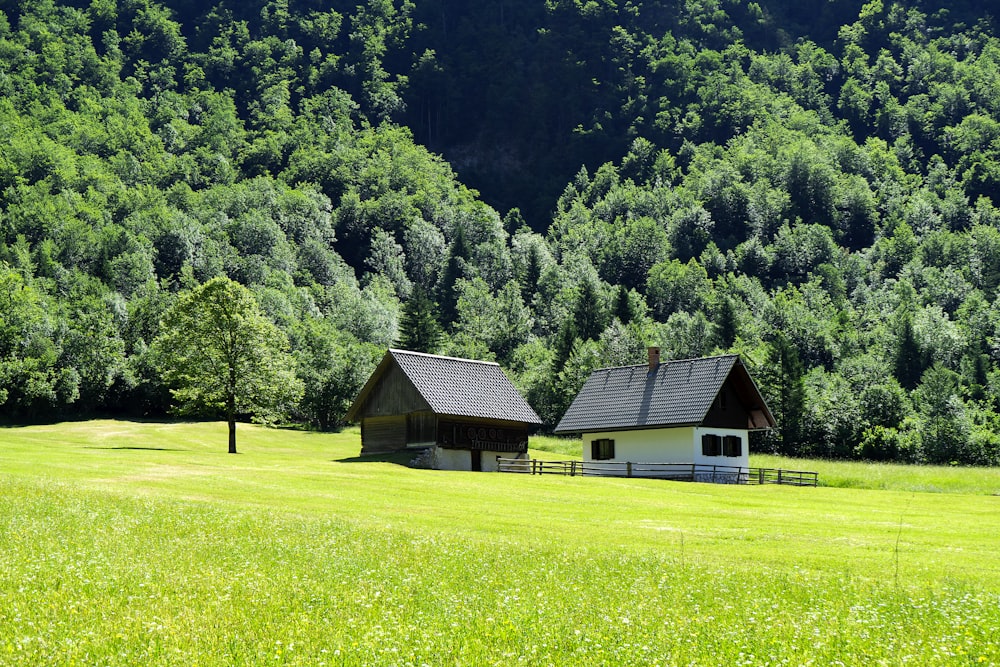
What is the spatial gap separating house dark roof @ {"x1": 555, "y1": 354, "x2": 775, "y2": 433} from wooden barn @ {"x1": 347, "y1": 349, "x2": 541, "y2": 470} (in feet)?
12.9

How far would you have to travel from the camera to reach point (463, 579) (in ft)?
63.4

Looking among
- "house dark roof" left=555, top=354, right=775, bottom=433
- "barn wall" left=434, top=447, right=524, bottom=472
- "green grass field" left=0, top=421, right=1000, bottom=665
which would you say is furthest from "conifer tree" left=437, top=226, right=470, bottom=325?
"green grass field" left=0, top=421, right=1000, bottom=665

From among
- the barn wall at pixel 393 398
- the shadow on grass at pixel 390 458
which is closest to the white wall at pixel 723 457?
the barn wall at pixel 393 398

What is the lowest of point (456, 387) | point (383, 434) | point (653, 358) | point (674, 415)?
point (383, 434)

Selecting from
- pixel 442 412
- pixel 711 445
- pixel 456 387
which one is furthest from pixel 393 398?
pixel 711 445

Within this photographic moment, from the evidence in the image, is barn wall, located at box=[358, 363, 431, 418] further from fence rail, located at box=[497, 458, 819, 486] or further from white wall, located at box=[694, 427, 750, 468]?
white wall, located at box=[694, 427, 750, 468]

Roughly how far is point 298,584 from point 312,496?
57.6 ft

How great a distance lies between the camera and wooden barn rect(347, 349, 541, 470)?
6488cm

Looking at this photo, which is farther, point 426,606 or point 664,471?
point 664,471

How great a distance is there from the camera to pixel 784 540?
2814cm

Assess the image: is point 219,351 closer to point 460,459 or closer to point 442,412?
point 442,412

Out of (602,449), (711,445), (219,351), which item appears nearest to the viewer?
(711,445)

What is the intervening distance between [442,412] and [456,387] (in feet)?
14.1

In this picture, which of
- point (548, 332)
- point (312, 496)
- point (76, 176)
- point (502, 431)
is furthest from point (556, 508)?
point (76, 176)
